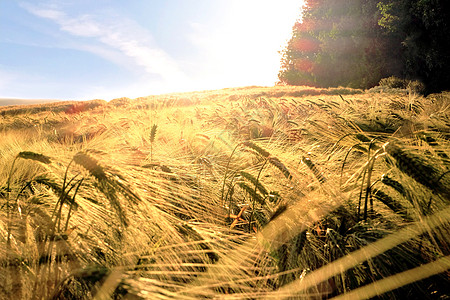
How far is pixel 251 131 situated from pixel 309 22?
88.3ft

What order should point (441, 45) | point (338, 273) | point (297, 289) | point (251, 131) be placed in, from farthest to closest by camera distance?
1. point (441, 45)
2. point (251, 131)
3. point (338, 273)
4. point (297, 289)

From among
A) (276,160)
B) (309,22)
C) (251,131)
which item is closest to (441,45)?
(309,22)

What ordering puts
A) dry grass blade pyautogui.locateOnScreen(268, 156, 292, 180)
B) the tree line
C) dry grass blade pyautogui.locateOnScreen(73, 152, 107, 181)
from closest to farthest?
1. dry grass blade pyautogui.locateOnScreen(73, 152, 107, 181)
2. dry grass blade pyautogui.locateOnScreen(268, 156, 292, 180)
3. the tree line

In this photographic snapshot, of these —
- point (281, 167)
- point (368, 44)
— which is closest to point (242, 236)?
point (281, 167)

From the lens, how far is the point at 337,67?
25516 mm

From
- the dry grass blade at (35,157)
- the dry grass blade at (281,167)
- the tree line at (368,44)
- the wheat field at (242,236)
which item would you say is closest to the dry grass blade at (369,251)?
the wheat field at (242,236)

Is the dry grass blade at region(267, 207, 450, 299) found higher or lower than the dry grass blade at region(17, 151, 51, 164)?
lower

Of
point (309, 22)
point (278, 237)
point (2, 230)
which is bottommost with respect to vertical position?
point (278, 237)

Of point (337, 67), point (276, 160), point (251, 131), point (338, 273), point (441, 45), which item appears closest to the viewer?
point (338, 273)

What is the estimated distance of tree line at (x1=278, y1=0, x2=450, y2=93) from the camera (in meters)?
19.1

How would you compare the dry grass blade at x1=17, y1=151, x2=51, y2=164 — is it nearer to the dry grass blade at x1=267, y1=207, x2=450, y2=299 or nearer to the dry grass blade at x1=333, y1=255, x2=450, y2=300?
the dry grass blade at x1=267, y1=207, x2=450, y2=299

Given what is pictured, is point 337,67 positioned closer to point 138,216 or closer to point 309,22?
point 309,22

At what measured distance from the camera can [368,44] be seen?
2323cm

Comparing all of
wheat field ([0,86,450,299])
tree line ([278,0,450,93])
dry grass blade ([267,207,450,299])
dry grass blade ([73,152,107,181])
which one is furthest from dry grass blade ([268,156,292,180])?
tree line ([278,0,450,93])
